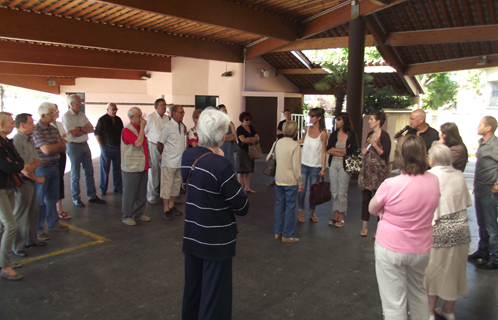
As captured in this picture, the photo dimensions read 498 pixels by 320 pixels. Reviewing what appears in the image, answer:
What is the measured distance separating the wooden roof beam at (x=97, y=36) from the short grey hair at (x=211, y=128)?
23.2 ft

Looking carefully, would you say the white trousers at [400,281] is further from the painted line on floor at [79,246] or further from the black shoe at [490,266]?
the painted line on floor at [79,246]

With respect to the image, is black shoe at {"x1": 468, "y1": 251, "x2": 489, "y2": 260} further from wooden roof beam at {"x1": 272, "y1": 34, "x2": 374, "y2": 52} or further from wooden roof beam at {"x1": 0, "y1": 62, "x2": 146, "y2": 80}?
wooden roof beam at {"x1": 0, "y1": 62, "x2": 146, "y2": 80}

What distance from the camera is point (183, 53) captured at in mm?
11008

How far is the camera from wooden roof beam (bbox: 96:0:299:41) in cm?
719

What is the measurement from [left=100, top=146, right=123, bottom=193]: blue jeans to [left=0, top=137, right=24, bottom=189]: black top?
350cm

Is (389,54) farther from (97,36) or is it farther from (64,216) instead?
(64,216)

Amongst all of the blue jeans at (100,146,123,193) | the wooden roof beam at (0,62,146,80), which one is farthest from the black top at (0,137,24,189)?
the wooden roof beam at (0,62,146,80)

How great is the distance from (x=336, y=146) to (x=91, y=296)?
3785mm

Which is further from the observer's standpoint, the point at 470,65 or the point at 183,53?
the point at 470,65

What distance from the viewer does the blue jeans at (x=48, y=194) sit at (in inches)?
195

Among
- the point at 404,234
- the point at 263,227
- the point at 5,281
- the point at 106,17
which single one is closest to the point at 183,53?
the point at 106,17

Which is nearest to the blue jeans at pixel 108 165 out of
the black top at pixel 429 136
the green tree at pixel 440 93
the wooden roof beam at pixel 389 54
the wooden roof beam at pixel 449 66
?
the black top at pixel 429 136

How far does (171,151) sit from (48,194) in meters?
1.83

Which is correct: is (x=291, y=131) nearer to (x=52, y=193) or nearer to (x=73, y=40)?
(x=52, y=193)
